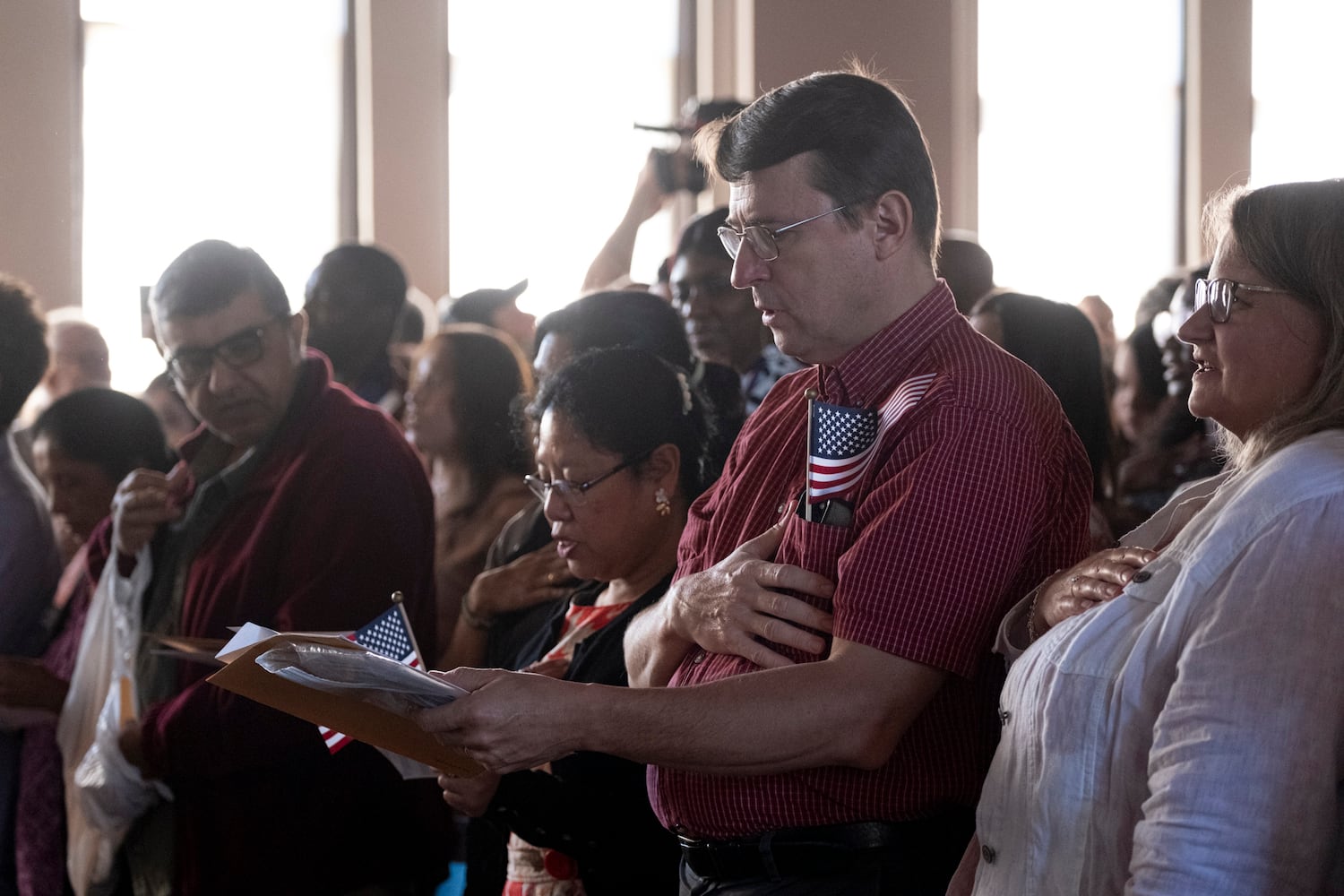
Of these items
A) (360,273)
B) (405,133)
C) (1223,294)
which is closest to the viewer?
(1223,294)

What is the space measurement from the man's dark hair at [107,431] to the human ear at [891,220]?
6.71ft

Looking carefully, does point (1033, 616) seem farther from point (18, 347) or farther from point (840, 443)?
point (18, 347)

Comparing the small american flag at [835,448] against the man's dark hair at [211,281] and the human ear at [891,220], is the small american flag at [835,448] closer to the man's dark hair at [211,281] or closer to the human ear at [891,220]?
the human ear at [891,220]

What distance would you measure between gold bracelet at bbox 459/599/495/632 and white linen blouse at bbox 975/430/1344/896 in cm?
134

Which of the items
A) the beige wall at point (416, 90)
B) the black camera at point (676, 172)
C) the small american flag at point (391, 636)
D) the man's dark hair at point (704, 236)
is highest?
the beige wall at point (416, 90)

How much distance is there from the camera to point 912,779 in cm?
147

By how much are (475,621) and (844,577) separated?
1.25 m

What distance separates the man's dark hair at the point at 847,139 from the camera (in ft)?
5.06

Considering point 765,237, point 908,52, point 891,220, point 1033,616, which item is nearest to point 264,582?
A: point 765,237

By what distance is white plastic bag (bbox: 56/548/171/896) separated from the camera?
253 centimetres

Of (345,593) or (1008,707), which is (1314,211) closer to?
(1008,707)

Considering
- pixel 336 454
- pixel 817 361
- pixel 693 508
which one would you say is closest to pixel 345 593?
pixel 336 454

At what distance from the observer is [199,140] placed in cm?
657

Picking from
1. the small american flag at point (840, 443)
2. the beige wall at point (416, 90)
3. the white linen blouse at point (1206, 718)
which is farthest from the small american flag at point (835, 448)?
the beige wall at point (416, 90)
